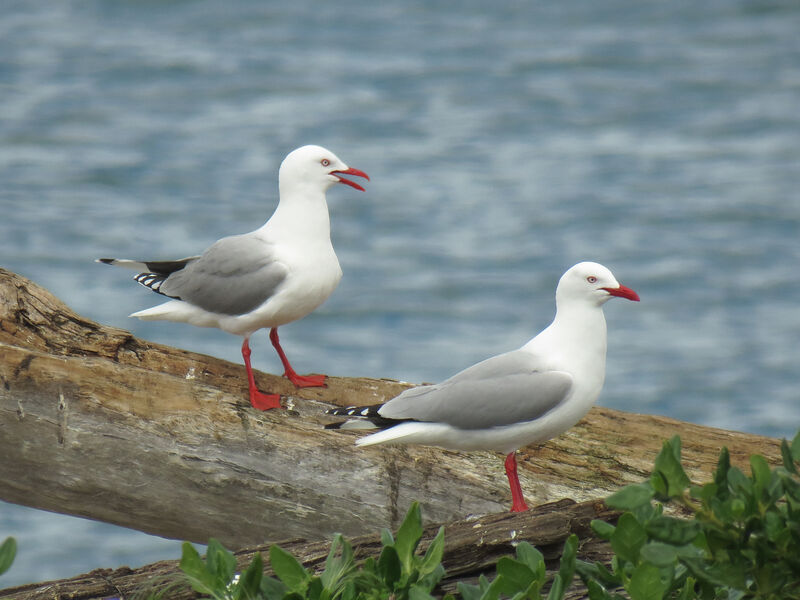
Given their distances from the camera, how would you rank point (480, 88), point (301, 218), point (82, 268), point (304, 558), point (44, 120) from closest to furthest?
point (304, 558), point (301, 218), point (82, 268), point (44, 120), point (480, 88)

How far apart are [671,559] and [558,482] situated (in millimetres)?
2958

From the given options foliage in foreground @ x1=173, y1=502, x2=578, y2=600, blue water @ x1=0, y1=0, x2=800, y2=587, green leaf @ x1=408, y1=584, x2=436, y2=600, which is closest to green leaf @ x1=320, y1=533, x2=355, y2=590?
foliage in foreground @ x1=173, y1=502, x2=578, y2=600

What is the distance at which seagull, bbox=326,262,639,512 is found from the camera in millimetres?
5098

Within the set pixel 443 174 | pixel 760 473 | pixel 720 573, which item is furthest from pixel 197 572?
pixel 443 174

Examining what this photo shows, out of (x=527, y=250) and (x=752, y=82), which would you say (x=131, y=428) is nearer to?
(x=527, y=250)

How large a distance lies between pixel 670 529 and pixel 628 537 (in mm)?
316

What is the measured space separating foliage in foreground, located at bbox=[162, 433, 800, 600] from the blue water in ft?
29.3

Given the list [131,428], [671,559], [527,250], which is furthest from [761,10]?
[671,559]

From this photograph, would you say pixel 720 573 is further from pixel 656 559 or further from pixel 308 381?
pixel 308 381

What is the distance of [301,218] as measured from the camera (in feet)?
21.0

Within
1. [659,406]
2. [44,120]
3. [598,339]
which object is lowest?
[659,406]

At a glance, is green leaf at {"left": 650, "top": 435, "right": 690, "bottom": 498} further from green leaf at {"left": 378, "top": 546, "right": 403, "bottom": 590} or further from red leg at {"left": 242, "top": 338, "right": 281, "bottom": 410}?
red leg at {"left": 242, "top": 338, "right": 281, "bottom": 410}

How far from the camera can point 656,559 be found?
261cm

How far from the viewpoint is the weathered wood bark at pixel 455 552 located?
396 cm
